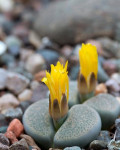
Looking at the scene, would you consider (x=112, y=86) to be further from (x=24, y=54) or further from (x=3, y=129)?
(x=24, y=54)

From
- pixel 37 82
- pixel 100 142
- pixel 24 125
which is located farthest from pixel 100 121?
pixel 37 82

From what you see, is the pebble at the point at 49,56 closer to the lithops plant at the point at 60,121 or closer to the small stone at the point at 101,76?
the small stone at the point at 101,76

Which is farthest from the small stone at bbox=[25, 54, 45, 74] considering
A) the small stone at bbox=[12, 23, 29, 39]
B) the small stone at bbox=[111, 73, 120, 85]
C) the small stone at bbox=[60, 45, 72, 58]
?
Answer: the small stone at bbox=[12, 23, 29, 39]

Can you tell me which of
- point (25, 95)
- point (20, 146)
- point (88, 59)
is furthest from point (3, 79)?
point (20, 146)

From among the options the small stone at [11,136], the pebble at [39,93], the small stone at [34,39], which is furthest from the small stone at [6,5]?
the small stone at [11,136]

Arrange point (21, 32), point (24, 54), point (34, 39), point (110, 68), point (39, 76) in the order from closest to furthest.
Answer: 1. point (39, 76)
2. point (110, 68)
3. point (24, 54)
4. point (34, 39)
5. point (21, 32)
